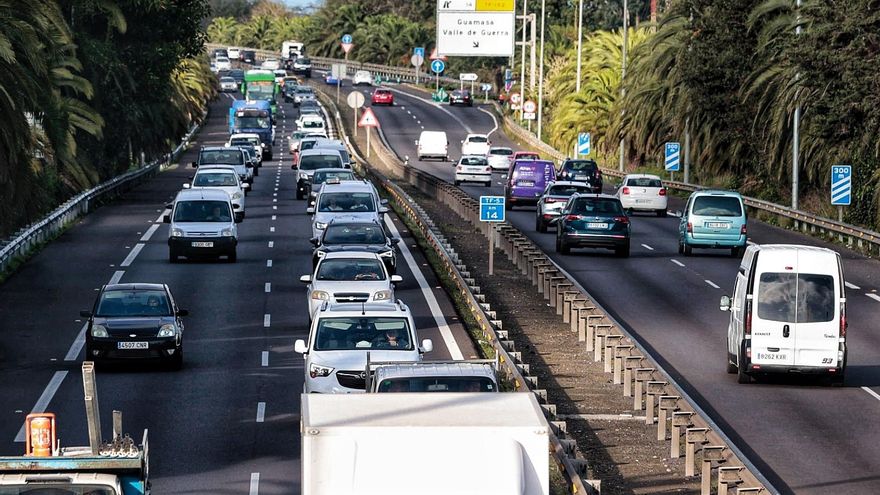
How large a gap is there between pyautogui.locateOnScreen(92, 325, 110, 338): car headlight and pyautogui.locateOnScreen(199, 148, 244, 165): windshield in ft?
127

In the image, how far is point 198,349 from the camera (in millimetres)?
31031

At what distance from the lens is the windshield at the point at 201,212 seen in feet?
146

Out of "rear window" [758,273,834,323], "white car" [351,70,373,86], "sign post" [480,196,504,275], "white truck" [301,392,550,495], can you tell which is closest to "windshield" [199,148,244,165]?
"sign post" [480,196,504,275]

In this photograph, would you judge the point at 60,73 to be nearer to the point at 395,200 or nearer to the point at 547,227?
the point at 395,200

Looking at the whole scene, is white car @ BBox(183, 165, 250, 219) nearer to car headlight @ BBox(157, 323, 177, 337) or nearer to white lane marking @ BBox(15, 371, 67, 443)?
car headlight @ BBox(157, 323, 177, 337)

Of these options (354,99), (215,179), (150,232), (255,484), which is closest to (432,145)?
(354,99)

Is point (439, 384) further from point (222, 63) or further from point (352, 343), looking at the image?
point (222, 63)

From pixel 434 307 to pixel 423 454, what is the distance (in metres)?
23.5

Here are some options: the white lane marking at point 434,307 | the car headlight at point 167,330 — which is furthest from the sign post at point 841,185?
the car headlight at point 167,330

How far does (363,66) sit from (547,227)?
12574 cm

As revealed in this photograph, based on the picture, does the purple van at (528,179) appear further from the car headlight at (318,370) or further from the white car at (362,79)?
the white car at (362,79)

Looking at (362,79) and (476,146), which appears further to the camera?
(362,79)

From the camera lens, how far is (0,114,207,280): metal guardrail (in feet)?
139

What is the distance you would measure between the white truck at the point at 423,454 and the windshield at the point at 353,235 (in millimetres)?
26020
